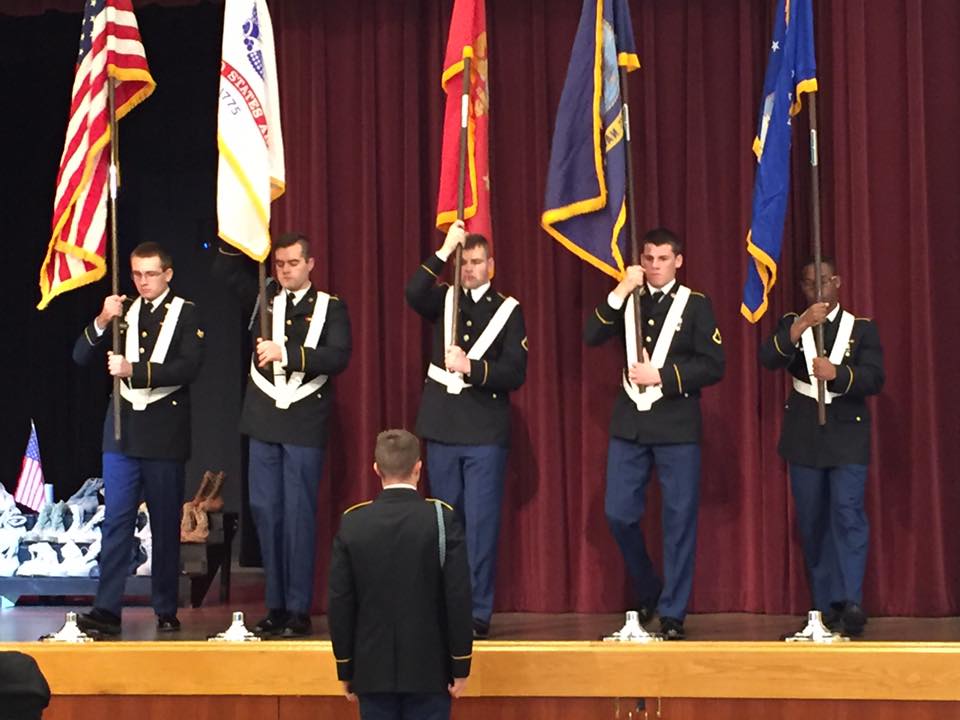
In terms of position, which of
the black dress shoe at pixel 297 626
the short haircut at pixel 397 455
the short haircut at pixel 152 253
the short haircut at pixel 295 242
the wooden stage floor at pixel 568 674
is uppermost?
the short haircut at pixel 295 242

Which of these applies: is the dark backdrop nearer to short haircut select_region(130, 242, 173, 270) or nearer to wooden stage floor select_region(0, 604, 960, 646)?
wooden stage floor select_region(0, 604, 960, 646)

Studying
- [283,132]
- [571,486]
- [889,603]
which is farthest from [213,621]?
[889,603]

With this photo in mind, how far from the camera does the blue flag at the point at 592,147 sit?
7.16 m

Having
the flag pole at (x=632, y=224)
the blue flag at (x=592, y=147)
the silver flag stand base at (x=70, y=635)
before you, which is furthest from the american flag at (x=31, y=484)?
the flag pole at (x=632, y=224)

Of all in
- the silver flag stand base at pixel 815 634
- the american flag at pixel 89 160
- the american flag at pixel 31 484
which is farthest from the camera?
the american flag at pixel 31 484

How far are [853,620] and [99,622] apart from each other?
129 inches

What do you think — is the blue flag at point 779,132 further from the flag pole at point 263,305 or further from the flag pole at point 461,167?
the flag pole at point 263,305

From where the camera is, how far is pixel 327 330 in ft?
23.4

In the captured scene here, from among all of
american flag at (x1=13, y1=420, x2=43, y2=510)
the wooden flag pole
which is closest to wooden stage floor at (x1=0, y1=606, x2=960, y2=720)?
the wooden flag pole

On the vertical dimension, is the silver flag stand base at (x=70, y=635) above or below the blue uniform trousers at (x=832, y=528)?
below

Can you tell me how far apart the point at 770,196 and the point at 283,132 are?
270cm

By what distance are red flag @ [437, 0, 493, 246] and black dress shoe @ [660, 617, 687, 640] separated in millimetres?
1923

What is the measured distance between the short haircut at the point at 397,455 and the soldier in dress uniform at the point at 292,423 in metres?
2.01

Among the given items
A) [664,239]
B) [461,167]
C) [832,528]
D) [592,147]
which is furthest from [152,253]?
[832,528]
